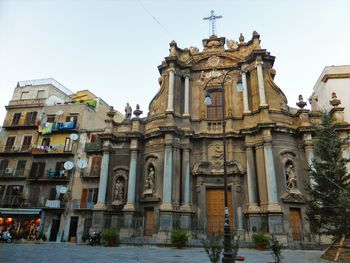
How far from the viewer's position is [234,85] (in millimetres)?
23281

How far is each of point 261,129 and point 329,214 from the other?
332 inches

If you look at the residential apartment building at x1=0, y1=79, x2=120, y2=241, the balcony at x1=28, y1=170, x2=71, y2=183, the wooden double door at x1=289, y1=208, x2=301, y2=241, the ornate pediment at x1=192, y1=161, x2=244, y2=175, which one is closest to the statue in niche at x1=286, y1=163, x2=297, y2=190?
the wooden double door at x1=289, y1=208, x2=301, y2=241

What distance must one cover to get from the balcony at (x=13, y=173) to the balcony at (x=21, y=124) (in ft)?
15.5

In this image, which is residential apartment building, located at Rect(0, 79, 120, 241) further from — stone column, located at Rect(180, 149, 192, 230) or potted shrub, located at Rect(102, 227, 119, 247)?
stone column, located at Rect(180, 149, 192, 230)

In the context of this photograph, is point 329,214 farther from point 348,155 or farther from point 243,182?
point 348,155

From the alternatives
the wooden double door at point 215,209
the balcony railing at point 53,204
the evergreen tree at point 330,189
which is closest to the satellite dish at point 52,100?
the balcony railing at point 53,204

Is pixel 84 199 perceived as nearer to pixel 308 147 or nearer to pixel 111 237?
pixel 111 237

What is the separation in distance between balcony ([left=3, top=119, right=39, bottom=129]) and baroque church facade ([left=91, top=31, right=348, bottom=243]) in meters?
12.0

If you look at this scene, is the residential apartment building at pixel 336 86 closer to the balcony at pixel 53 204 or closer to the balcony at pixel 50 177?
the balcony at pixel 50 177

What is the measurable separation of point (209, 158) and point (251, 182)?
3566mm

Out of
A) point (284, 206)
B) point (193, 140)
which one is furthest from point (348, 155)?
point (193, 140)

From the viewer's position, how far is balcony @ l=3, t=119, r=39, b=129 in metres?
30.0

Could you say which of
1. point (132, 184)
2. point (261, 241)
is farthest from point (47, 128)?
point (261, 241)

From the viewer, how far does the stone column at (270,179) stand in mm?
17625
